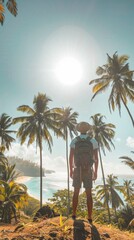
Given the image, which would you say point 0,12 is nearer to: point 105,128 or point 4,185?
point 4,185

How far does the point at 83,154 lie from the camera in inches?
168

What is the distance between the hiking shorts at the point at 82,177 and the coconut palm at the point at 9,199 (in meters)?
19.8

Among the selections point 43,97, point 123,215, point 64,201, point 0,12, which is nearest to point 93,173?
point 0,12

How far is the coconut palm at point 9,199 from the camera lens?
70.6 feet

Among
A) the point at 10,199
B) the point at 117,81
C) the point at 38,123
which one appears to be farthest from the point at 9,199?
the point at 117,81

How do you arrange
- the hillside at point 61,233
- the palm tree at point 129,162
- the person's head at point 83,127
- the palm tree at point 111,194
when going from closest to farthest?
1. the hillside at point 61,233
2. the person's head at point 83,127
3. the palm tree at point 129,162
4. the palm tree at point 111,194

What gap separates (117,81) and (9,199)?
1762cm

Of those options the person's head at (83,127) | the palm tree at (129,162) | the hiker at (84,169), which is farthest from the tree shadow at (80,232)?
the palm tree at (129,162)

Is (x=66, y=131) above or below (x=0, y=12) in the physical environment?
above

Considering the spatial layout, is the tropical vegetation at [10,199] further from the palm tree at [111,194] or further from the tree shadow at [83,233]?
the palm tree at [111,194]

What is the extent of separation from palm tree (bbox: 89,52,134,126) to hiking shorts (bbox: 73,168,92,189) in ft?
62.7

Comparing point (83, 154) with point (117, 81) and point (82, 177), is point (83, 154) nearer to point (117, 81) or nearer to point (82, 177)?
point (82, 177)

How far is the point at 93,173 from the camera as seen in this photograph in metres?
4.41

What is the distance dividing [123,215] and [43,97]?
18.6 meters
